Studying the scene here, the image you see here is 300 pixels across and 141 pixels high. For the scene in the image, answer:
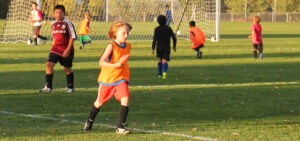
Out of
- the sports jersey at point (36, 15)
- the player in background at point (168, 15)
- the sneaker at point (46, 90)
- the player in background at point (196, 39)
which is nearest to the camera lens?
the sneaker at point (46, 90)

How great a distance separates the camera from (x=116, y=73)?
818 centimetres

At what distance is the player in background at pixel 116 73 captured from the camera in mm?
8117

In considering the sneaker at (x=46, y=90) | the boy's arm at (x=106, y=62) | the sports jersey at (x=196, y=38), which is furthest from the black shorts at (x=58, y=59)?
the sports jersey at (x=196, y=38)

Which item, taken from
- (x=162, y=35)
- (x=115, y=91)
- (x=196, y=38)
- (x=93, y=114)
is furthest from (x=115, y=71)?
(x=196, y=38)

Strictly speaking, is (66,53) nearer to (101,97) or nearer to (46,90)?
(46,90)

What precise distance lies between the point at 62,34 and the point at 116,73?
14.4 feet

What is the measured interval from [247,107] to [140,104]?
196cm

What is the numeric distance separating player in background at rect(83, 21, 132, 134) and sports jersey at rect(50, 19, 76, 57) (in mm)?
4118

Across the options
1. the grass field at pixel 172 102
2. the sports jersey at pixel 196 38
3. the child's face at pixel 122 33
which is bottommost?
the grass field at pixel 172 102

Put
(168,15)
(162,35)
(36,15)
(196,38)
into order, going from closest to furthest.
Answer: (162,35)
(196,38)
(36,15)
(168,15)

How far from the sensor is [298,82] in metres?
14.7

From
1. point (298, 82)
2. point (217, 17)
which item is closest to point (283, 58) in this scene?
point (298, 82)

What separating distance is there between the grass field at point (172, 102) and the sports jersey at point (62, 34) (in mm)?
915

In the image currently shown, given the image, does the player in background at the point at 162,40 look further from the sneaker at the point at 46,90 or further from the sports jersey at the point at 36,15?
the sports jersey at the point at 36,15
